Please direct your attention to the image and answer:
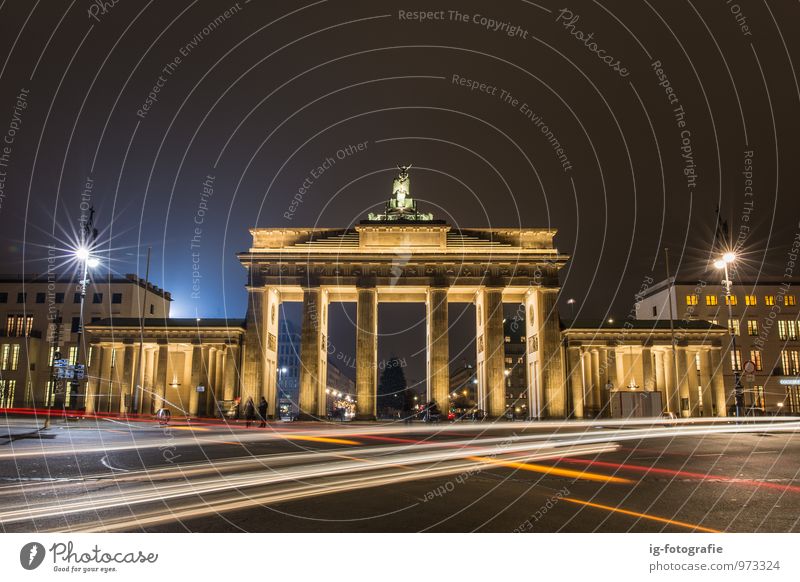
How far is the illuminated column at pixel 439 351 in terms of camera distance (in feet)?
201

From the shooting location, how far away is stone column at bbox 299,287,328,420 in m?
61.3

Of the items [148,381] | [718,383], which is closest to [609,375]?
[718,383]

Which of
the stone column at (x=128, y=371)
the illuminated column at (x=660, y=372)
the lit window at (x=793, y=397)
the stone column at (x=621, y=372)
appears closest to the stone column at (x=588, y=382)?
the stone column at (x=621, y=372)

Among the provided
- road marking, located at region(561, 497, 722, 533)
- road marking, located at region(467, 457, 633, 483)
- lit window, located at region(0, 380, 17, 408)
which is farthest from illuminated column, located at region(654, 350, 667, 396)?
lit window, located at region(0, 380, 17, 408)

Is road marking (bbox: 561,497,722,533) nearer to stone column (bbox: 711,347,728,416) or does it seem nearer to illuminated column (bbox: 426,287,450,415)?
illuminated column (bbox: 426,287,450,415)

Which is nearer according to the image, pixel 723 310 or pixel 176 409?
pixel 176 409

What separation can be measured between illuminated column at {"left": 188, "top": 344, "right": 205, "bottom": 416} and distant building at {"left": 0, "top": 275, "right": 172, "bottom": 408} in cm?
2447

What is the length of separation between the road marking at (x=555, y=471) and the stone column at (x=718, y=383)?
52748 millimetres

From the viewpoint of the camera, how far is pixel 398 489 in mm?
11633

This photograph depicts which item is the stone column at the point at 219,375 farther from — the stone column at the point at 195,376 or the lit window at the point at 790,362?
the lit window at the point at 790,362

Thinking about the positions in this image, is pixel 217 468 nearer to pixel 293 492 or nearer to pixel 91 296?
pixel 293 492
